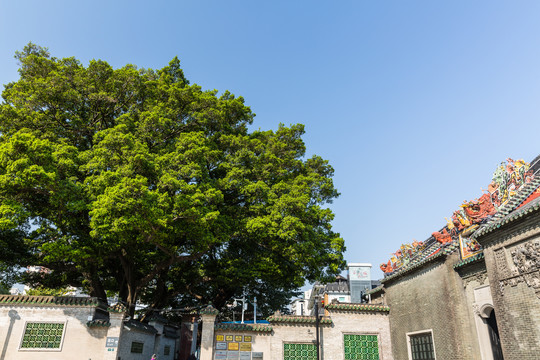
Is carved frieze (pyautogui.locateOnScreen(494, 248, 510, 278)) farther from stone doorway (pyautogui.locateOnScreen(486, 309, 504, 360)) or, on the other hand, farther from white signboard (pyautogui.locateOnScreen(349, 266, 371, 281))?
white signboard (pyautogui.locateOnScreen(349, 266, 371, 281))

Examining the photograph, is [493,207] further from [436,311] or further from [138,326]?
[138,326]

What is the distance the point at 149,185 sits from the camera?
51.1 ft

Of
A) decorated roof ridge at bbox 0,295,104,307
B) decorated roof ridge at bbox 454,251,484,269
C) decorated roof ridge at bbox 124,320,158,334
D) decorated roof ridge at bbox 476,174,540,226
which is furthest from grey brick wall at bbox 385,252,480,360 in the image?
decorated roof ridge at bbox 0,295,104,307

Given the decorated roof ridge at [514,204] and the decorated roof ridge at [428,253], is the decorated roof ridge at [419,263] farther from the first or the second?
the decorated roof ridge at [514,204]

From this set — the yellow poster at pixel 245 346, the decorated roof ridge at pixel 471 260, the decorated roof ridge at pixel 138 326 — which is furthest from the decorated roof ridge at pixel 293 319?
the decorated roof ridge at pixel 471 260

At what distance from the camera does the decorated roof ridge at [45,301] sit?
14.7 metres

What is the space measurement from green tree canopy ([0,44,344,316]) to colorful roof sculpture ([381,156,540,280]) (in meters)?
5.87

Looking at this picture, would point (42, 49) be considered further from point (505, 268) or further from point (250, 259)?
point (505, 268)

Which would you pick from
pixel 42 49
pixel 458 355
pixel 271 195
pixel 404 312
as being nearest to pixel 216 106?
pixel 271 195

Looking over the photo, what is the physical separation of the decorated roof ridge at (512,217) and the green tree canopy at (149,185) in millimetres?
7200

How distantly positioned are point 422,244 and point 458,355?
5188mm

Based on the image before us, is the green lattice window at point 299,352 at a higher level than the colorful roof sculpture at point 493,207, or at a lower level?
lower

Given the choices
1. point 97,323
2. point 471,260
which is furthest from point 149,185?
point 471,260

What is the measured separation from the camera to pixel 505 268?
33.7 ft
